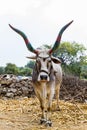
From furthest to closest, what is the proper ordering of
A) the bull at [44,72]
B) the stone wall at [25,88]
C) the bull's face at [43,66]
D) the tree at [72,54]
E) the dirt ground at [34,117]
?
the tree at [72,54], the stone wall at [25,88], the dirt ground at [34,117], the bull at [44,72], the bull's face at [43,66]

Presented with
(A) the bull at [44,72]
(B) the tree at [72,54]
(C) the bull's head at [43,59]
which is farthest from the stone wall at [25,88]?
(B) the tree at [72,54]

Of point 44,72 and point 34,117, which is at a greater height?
point 44,72

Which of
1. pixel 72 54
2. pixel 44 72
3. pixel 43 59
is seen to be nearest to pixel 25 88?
pixel 43 59

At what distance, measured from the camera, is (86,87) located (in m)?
15.3

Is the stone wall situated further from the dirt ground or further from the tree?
the tree

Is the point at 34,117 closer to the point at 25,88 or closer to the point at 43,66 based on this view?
the point at 43,66

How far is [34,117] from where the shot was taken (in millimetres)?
9977

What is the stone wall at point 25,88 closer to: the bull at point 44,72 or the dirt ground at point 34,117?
the dirt ground at point 34,117

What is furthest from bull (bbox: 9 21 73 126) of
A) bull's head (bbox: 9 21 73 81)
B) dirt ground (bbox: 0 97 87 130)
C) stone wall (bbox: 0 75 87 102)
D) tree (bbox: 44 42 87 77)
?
tree (bbox: 44 42 87 77)

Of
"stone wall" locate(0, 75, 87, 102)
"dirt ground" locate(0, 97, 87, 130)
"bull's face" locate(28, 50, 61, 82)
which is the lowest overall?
"dirt ground" locate(0, 97, 87, 130)

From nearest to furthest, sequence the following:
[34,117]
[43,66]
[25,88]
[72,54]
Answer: [43,66] < [34,117] < [25,88] < [72,54]

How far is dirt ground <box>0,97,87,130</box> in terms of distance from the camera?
8.75 metres

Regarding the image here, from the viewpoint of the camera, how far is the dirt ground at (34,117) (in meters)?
8.75

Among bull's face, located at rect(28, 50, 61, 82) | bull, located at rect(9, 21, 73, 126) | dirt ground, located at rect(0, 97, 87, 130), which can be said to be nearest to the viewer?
bull's face, located at rect(28, 50, 61, 82)
